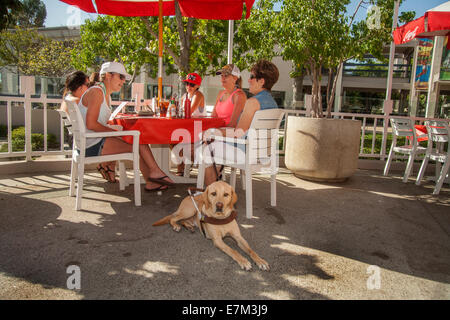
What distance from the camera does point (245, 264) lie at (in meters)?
2.32

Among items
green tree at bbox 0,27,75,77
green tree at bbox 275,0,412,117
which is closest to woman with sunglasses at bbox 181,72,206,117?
green tree at bbox 275,0,412,117

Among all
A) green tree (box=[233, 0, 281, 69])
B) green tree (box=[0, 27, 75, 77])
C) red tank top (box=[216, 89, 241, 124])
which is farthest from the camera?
green tree (box=[0, 27, 75, 77])

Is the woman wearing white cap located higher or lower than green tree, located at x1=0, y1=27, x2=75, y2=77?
lower

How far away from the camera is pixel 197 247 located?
2660 mm

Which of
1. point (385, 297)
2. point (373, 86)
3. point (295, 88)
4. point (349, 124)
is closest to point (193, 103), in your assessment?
point (349, 124)

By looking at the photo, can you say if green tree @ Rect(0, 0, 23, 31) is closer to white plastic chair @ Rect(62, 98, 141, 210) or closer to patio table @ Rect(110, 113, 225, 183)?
white plastic chair @ Rect(62, 98, 141, 210)

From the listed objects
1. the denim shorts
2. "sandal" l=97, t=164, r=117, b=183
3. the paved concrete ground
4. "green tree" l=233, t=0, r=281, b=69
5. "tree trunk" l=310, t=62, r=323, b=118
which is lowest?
the paved concrete ground

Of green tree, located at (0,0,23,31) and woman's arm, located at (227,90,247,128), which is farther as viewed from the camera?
woman's arm, located at (227,90,247,128)

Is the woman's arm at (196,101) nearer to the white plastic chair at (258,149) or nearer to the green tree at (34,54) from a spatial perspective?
the white plastic chair at (258,149)

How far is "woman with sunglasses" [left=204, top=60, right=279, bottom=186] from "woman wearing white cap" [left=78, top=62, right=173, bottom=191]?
855 millimetres

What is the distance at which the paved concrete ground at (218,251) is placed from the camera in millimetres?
2062

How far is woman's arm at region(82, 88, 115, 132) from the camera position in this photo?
3.44 m

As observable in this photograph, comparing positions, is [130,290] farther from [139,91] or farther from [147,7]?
[147,7]

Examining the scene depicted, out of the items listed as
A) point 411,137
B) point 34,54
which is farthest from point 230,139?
point 34,54
